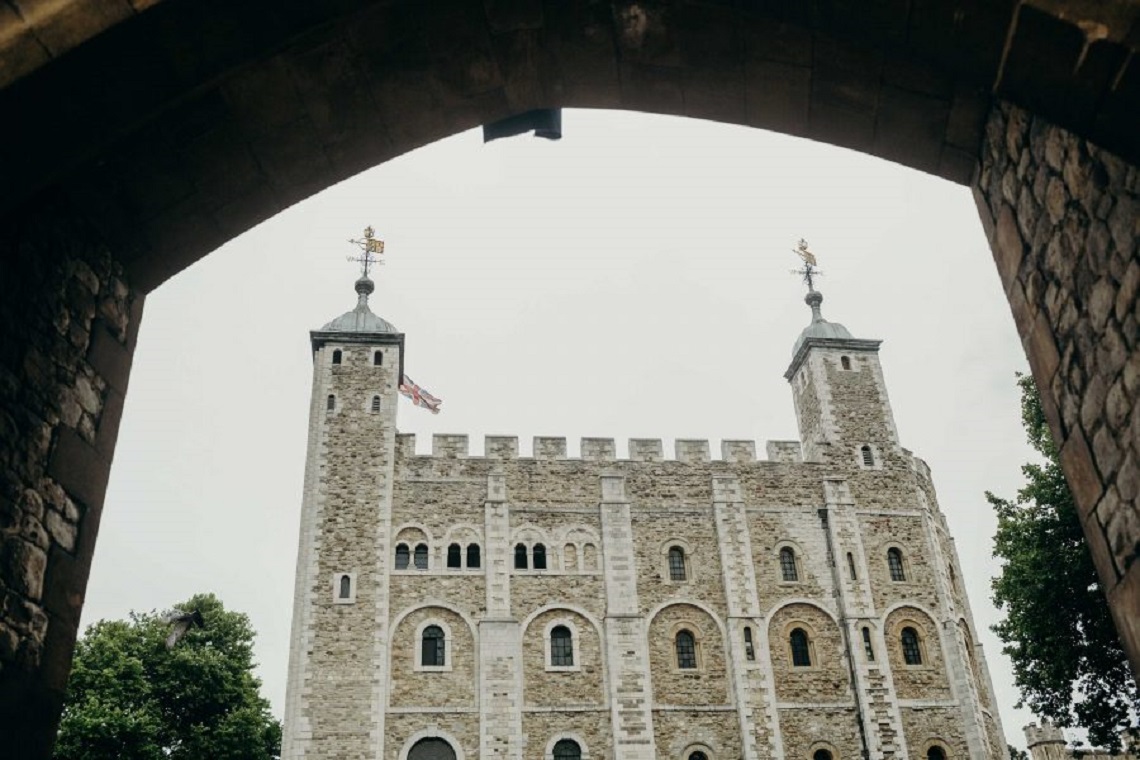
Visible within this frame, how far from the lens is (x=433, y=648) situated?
2509 centimetres

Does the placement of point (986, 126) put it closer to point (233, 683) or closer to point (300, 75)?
point (300, 75)

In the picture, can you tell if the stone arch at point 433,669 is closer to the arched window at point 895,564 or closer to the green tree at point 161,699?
the green tree at point 161,699

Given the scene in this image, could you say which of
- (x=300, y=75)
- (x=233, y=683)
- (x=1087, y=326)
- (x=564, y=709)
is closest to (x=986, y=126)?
(x=1087, y=326)

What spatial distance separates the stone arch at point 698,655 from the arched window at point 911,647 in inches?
210

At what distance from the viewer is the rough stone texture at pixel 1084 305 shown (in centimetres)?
324

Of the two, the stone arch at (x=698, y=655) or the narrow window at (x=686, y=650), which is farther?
the narrow window at (x=686, y=650)

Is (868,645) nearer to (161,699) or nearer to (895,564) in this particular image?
(895,564)

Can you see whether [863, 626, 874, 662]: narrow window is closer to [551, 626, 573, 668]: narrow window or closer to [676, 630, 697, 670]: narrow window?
[676, 630, 697, 670]: narrow window

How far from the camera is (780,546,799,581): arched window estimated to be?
27.6 m

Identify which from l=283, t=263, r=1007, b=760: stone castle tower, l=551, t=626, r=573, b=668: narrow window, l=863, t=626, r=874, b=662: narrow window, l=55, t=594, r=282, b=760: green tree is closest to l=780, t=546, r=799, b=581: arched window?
l=283, t=263, r=1007, b=760: stone castle tower

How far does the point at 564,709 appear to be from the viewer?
24.6 metres

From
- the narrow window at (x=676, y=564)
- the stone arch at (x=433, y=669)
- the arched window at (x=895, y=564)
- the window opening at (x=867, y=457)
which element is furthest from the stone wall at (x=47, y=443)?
the window opening at (x=867, y=457)

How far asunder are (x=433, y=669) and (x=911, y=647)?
1365 centimetres

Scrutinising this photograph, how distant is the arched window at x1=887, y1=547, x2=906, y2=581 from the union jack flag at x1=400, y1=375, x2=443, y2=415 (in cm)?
1491
